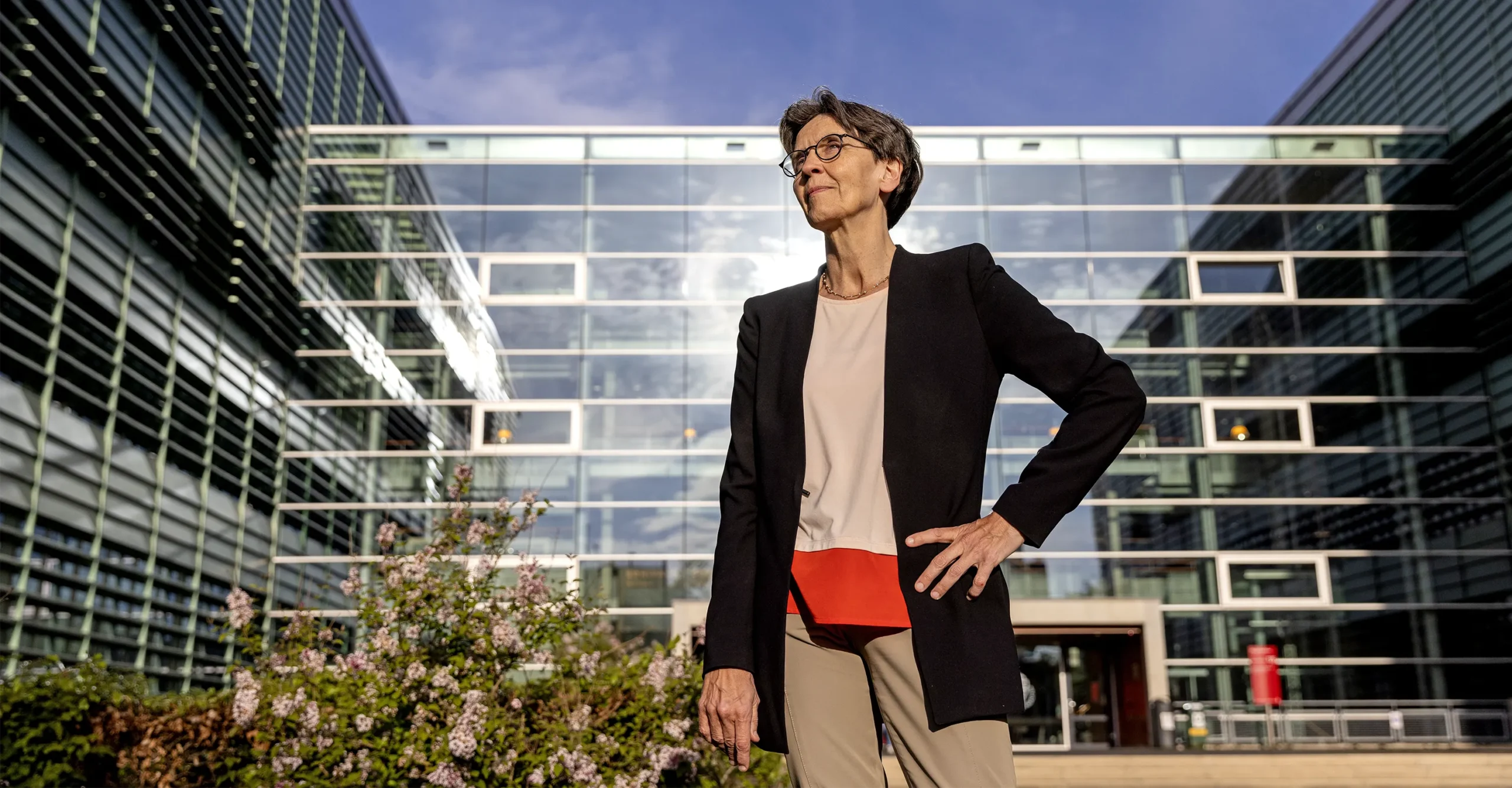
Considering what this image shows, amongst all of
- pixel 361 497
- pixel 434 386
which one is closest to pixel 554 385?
pixel 434 386

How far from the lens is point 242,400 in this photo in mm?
20922

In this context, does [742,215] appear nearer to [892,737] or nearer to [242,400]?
[242,400]

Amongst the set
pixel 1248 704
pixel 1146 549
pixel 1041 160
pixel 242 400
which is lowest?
pixel 1248 704

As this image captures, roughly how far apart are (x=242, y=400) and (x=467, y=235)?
18.0ft

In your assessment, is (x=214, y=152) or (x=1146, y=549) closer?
(x=214, y=152)

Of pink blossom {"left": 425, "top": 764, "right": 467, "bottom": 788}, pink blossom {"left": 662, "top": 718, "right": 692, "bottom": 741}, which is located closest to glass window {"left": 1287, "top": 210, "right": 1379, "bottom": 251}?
pink blossom {"left": 662, "top": 718, "right": 692, "bottom": 741}

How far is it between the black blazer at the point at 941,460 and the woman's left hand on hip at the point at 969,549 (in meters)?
0.02

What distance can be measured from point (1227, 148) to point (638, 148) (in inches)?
470

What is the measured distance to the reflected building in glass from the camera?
21875 mm

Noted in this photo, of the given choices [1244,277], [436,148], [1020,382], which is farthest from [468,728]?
[1244,277]

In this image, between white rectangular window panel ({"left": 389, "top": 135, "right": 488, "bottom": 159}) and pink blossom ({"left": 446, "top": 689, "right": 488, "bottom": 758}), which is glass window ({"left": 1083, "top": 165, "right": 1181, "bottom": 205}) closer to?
white rectangular window panel ({"left": 389, "top": 135, "right": 488, "bottom": 159})

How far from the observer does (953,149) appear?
2417cm

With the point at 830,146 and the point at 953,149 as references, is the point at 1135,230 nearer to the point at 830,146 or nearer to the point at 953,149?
the point at 953,149

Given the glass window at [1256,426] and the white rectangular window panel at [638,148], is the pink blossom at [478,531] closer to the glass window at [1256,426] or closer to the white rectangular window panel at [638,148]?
the white rectangular window panel at [638,148]
